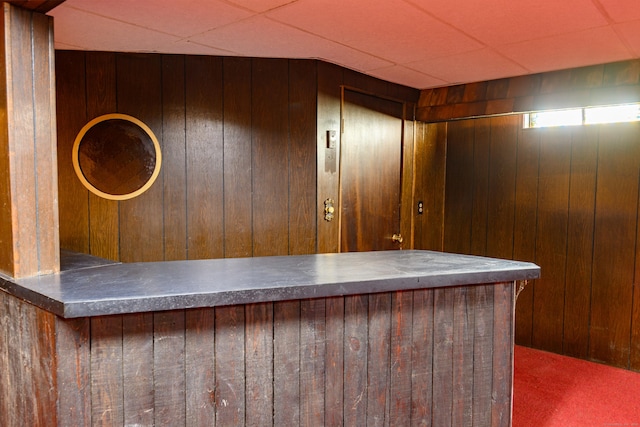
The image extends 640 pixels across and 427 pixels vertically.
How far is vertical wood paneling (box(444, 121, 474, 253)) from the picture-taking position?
4.00 metres

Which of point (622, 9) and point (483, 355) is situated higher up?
point (622, 9)

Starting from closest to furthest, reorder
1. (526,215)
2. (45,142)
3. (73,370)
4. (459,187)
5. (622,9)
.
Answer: (73,370), (45,142), (622,9), (526,215), (459,187)

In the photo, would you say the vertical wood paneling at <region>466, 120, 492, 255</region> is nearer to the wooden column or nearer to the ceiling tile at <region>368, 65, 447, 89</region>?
the ceiling tile at <region>368, 65, 447, 89</region>

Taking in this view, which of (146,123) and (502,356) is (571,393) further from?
(146,123)

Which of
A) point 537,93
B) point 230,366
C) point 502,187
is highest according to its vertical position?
point 537,93

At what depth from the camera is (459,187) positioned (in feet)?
13.4

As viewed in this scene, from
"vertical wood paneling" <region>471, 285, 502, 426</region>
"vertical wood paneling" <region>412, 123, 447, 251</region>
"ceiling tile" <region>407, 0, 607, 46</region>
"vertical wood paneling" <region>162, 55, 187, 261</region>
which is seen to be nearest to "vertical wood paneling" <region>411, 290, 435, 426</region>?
"vertical wood paneling" <region>471, 285, 502, 426</region>

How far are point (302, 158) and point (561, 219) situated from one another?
2100mm

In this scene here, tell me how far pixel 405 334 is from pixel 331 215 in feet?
4.94

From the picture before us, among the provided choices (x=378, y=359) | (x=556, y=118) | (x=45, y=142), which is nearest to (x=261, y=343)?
(x=378, y=359)

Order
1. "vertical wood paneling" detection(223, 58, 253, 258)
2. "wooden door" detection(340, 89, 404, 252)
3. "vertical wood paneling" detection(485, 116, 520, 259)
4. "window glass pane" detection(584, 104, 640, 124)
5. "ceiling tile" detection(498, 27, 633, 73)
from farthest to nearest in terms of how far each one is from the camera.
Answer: "vertical wood paneling" detection(485, 116, 520, 259)
"wooden door" detection(340, 89, 404, 252)
"window glass pane" detection(584, 104, 640, 124)
"vertical wood paneling" detection(223, 58, 253, 258)
"ceiling tile" detection(498, 27, 633, 73)

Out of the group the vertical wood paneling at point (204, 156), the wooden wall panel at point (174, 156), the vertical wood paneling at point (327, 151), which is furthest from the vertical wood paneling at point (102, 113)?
the vertical wood paneling at point (327, 151)

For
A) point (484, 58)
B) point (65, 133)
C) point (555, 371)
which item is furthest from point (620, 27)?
point (65, 133)

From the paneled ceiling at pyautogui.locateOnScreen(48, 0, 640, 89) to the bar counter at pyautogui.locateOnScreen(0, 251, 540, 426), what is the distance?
3.86 feet
